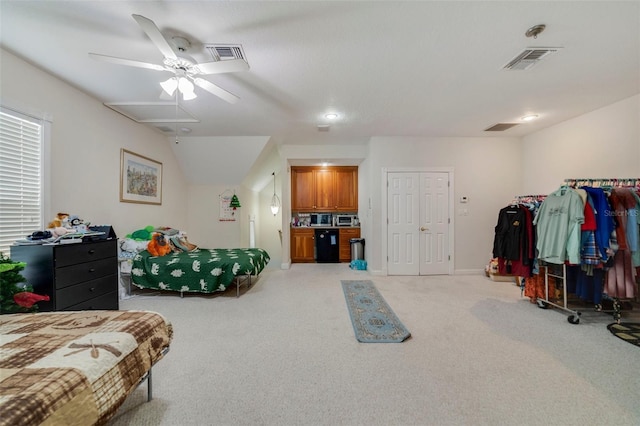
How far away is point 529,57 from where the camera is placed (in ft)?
7.35

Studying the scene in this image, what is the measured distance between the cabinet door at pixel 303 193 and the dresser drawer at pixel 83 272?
13.3ft

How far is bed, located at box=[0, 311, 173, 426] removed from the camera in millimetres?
815

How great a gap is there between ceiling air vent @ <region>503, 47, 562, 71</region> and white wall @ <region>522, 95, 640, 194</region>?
1950mm

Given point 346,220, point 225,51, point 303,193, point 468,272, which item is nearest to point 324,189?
point 303,193

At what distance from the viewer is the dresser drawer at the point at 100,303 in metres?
2.26

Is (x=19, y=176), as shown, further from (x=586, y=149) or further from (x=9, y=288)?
(x=586, y=149)

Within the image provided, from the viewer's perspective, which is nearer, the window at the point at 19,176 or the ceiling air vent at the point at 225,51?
the ceiling air vent at the point at 225,51

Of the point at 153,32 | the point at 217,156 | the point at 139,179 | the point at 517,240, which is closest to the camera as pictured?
the point at 153,32

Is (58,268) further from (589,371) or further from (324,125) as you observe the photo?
(589,371)

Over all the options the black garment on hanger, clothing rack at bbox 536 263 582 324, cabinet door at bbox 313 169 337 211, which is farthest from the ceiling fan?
cabinet door at bbox 313 169 337 211

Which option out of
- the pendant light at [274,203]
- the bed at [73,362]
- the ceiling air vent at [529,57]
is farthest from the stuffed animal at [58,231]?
the pendant light at [274,203]

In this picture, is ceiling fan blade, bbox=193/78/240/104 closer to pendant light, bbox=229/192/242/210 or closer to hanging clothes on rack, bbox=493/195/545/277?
pendant light, bbox=229/192/242/210

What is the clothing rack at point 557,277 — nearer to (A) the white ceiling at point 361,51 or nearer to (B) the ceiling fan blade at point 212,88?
(A) the white ceiling at point 361,51

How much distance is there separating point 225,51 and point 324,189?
4.31 m
